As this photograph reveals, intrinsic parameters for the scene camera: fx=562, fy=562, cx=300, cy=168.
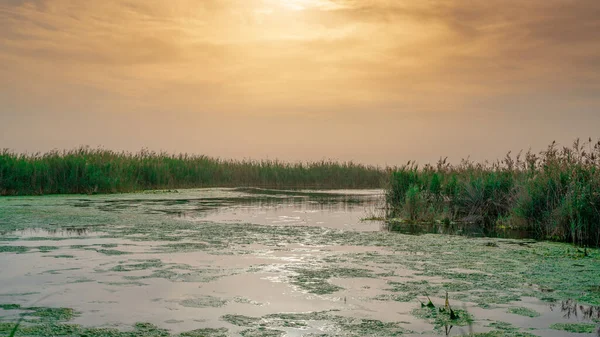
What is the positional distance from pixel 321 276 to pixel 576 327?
2.64 metres

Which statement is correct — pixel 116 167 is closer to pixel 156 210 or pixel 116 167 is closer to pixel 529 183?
pixel 156 210

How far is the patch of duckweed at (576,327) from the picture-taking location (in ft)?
13.9

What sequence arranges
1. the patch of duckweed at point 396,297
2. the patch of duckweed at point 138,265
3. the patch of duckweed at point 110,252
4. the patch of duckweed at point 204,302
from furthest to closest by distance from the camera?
the patch of duckweed at point 110,252
the patch of duckweed at point 138,265
the patch of duckweed at point 396,297
the patch of duckweed at point 204,302

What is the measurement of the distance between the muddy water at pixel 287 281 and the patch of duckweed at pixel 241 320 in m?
0.02

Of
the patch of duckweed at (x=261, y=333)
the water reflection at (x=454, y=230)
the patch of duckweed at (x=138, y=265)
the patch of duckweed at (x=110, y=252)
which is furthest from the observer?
the water reflection at (x=454, y=230)

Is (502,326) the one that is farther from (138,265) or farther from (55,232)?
(55,232)

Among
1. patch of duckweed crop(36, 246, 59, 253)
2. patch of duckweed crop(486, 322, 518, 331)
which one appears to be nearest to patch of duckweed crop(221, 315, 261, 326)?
patch of duckweed crop(486, 322, 518, 331)

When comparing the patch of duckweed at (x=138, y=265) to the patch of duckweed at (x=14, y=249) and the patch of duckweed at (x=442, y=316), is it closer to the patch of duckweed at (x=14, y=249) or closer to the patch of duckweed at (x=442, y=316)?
the patch of duckweed at (x=14, y=249)

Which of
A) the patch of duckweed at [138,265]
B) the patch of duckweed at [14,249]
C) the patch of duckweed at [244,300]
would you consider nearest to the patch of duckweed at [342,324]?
the patch of duckweed at [244,300]

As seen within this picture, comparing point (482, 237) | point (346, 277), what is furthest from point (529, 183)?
point (346, 277)

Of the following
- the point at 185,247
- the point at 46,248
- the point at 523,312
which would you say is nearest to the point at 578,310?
the point at 523,312

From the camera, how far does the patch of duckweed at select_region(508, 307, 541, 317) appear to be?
468 cm

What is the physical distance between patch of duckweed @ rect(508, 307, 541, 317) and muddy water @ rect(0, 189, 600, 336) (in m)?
0.02

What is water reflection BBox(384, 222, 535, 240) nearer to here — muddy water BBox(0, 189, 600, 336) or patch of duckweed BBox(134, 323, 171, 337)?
muddy water BBox(0, 189, 600, 336)
